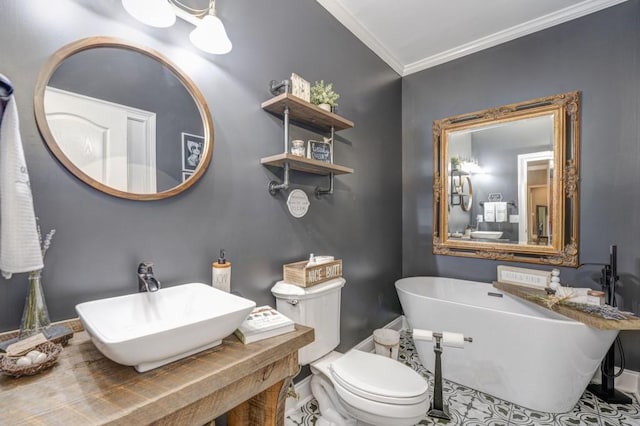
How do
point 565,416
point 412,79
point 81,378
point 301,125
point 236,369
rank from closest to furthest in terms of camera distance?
point 81,378 < point 236,369 < point 565,416 < point 301,125 < point 412,79

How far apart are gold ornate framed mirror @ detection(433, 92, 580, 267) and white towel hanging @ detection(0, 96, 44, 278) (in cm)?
290

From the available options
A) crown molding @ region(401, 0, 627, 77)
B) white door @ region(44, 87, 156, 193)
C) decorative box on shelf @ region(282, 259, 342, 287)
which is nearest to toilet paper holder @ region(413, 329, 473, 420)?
decorative box on shelf @ region(282, 259, 342, 287)

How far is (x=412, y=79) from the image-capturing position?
3.10m

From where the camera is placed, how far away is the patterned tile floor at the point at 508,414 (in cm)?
170

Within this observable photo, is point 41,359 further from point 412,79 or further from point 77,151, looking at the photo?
point 412,79

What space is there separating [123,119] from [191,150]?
275mm

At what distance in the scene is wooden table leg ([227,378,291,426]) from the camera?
1.09 m

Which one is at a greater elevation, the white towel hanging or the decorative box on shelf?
the white towel hanging

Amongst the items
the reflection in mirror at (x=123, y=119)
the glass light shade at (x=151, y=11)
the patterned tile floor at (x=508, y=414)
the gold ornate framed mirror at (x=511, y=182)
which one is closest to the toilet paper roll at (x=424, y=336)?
the patterned tile floor at (x=508, y=414)

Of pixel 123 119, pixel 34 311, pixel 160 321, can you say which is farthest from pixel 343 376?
pixel 123 119

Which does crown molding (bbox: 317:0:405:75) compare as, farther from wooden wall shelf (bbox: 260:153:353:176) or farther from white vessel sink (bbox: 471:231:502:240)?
white vessel sink (bbox: 471:231:502:240)

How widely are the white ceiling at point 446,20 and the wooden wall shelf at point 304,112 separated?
0.90 metres

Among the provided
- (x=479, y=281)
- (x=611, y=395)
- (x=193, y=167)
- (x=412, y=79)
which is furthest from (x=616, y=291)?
(x=193, y=167)

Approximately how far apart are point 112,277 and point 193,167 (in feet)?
1.81
